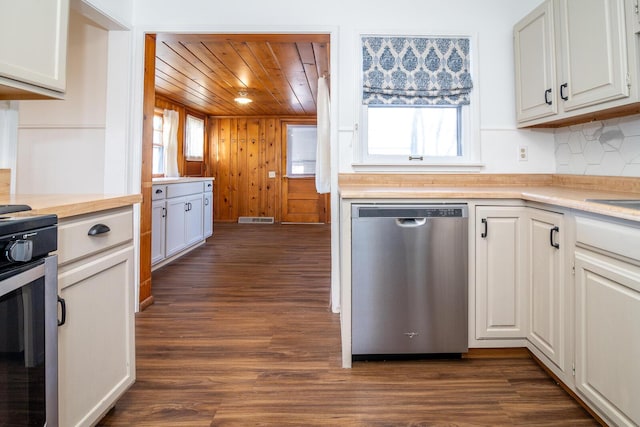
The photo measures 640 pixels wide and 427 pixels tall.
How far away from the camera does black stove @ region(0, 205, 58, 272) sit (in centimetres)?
86

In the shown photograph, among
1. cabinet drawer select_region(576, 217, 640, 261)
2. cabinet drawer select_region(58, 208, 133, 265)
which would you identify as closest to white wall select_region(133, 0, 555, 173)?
cabinet drawer select_region(576, 217, 640, 261)

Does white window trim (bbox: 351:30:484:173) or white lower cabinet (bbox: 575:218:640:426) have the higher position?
white window trim (bbox: 351:30:484:173)

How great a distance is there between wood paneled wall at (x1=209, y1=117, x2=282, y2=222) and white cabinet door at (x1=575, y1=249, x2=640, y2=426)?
6.56 metres

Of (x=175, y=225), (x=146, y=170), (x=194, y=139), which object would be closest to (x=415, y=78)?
(x=146, y=170)

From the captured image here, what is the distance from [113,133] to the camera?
2.51 m

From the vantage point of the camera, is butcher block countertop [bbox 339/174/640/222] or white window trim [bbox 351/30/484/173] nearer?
butcher block countertop [bbox 339/174/640/222]

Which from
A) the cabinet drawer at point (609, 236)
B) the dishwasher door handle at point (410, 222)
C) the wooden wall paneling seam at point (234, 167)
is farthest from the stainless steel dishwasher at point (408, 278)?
the wooden wall paneling seam at point (234, 167)

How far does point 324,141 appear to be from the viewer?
2695 millimetres

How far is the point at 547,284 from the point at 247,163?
21.9 feet

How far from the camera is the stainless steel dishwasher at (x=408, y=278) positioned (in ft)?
6.08

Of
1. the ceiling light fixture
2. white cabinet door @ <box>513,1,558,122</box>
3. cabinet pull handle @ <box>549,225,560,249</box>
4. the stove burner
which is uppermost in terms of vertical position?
the ceiling light fixture

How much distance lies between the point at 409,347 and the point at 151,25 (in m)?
2.62

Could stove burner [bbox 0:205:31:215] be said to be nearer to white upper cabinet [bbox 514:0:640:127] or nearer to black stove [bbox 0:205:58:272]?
black stove [bbox 0:205:58:272]

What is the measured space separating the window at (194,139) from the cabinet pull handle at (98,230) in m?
5.78
